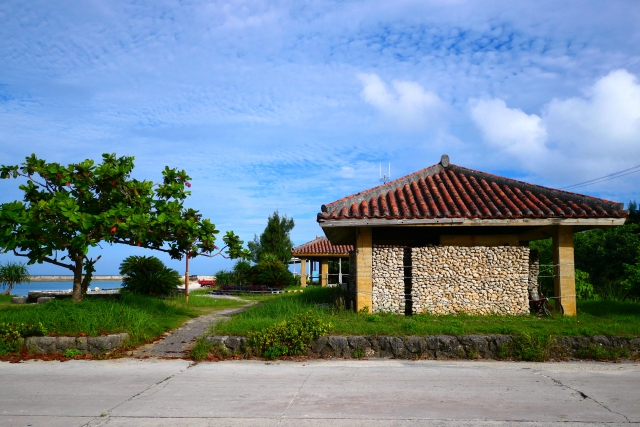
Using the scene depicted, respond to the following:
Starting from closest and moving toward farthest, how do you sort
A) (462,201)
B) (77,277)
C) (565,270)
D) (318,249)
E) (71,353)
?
(71,353) < (77,277) < (565,270) < (462,201) < (318,249)

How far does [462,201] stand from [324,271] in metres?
24.4

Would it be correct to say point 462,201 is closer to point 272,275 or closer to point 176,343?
point 176,343

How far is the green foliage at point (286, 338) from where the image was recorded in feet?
31.7

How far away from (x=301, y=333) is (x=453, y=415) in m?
4.19

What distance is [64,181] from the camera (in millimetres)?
11602

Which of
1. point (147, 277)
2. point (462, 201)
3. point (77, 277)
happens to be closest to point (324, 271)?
point (147, 277)

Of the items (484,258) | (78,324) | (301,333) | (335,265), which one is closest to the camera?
(301,333)

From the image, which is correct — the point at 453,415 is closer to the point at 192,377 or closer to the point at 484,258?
the point at 192,377

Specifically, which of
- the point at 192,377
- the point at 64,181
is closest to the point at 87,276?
the point at 64,181

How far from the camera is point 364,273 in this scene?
12430 mm

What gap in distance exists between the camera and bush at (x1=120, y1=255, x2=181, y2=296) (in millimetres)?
21781

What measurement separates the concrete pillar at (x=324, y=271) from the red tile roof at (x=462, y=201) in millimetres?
21895

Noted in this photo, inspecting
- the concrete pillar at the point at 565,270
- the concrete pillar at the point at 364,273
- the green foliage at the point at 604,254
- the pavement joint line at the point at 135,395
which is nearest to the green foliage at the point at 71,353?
the pavement joint line at the point at 135,395

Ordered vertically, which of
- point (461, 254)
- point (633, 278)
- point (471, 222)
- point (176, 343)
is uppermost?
point (471, 222)
